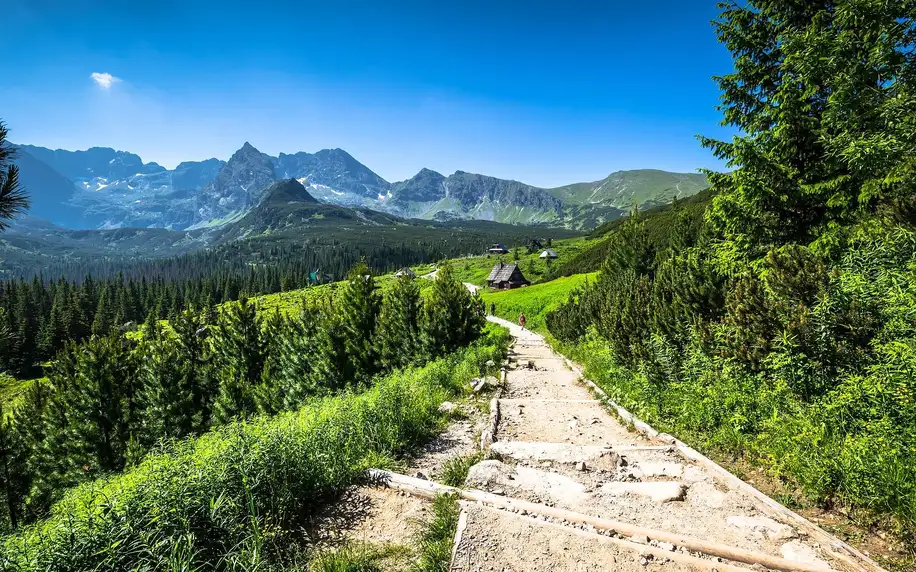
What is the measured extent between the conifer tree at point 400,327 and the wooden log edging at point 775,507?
15.3 meters

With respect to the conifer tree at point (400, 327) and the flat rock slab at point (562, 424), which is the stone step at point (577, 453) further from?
the conifer tree at point (400, 327)

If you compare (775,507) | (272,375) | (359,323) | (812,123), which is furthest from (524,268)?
(775,507)

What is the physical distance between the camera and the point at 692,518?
507cm

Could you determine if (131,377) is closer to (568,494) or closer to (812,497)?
(568,494)

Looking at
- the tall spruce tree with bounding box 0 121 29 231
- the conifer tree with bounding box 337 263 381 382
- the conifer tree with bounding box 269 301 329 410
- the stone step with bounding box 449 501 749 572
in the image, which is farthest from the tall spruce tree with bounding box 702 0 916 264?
the conifer tree with bounding box 269 301 329 410

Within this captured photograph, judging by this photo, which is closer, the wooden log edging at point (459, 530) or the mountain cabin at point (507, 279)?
the wooden log edging at point (459, 530)

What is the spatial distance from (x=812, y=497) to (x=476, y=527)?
4.45 meters

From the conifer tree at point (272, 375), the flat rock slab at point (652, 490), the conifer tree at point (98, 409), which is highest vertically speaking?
the flat rock slab at point (652, 490)

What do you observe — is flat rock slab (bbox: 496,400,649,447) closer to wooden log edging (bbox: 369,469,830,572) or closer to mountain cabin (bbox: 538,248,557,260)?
wooden log edging (bbox: 369,469,830,572)

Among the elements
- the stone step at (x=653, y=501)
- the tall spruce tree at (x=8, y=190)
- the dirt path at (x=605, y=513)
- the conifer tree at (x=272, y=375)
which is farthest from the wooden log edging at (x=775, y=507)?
the conifer tree at (x=272, y=375)

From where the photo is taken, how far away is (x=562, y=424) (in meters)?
9.90

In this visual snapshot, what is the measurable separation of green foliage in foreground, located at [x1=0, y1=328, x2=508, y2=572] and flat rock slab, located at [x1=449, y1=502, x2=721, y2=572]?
85.1 inches

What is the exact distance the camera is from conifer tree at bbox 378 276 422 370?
23172mm

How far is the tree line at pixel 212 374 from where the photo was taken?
23.8 meters
